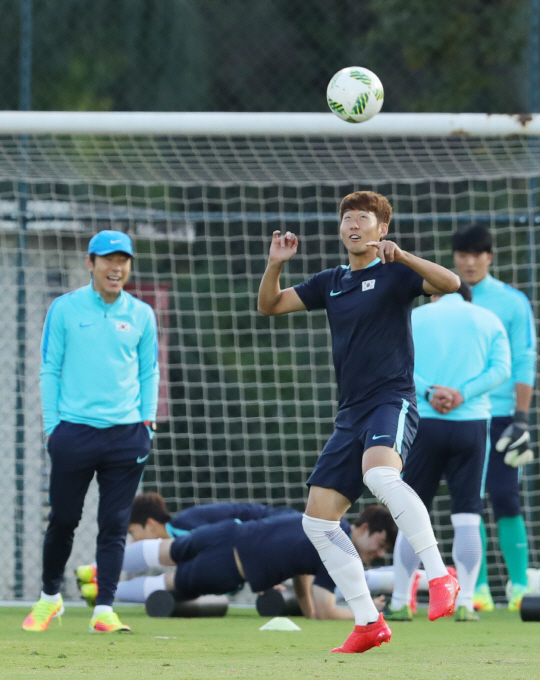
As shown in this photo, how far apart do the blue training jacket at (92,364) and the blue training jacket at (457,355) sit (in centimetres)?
155

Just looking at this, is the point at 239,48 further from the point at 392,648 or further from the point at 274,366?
the point at 392,648

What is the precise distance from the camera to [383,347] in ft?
16.0

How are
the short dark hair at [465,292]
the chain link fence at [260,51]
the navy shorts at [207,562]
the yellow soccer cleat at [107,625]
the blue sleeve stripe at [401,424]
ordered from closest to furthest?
the blue sleeve stripe at [401,424] < the yellow soccer cleat at [107,625] < the short dark hair at [465,292] < the navy shorts at [207,562] < the chain link fence at [260,51]

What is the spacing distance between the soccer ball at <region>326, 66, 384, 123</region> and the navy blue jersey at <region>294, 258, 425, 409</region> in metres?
1.51

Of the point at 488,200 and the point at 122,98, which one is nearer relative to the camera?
the point at 488,200

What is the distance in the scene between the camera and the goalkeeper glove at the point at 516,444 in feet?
23.7

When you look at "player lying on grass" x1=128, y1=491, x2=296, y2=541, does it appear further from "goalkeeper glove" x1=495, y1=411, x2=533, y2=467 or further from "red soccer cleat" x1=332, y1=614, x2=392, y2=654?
"red soccer cleat" x1=332, y1=614, x2=392, y2=654

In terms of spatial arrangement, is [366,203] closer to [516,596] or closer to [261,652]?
[261,652]

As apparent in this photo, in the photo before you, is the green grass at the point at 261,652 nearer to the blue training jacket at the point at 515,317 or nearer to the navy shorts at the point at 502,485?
the navy shorts at the point at 502,485

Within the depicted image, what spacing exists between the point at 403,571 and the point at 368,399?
1940 millimetres

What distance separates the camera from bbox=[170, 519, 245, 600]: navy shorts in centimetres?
697

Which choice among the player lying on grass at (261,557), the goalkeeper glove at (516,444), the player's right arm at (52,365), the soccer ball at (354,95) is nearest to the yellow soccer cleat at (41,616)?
the player's right arm at (52,365)

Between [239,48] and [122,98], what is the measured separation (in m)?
1.48

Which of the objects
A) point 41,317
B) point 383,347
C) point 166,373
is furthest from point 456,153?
point 383,347
